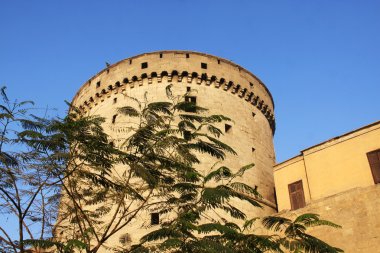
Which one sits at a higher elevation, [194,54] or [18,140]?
[194,54]

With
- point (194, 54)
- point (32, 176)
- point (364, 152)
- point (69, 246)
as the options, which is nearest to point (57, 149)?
point (32, 176)

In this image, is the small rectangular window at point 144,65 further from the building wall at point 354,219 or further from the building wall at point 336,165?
the building wall at point 354,219

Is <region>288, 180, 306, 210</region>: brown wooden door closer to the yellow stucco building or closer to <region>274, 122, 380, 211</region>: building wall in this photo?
the yellow stucco building

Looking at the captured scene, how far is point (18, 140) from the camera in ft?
28.6

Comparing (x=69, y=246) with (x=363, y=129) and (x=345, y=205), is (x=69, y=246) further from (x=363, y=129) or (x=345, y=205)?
(x=363, y=129)

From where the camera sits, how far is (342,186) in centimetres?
1473

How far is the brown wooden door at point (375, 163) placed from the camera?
14065 millimetres

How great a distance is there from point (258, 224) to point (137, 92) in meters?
7.94

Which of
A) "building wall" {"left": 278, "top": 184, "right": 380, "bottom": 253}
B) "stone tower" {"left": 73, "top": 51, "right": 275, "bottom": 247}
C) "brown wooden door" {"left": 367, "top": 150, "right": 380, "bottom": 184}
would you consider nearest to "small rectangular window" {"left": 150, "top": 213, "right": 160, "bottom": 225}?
"stone tower" {"left": 73, "top": 51, "right": 275, "bottom": 247}

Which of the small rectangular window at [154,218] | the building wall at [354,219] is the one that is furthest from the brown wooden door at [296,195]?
the small rectangular window at [154,218]

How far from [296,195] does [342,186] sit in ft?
6.80

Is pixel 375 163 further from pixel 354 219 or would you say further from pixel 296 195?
pixel 296 195

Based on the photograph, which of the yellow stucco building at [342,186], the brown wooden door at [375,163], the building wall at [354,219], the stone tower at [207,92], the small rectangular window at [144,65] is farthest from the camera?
the small rectangular window at [144,65]

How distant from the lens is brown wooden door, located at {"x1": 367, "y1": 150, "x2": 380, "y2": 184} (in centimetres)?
1406
